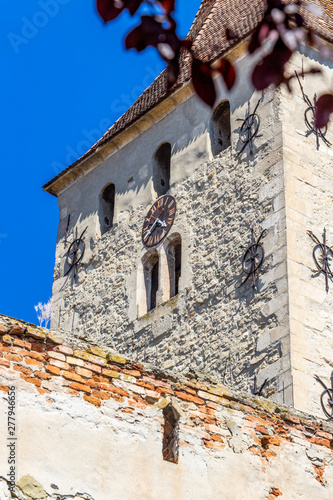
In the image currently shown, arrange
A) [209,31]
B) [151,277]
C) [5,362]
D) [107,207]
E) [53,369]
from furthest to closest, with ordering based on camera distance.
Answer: [209,31] < [107,207] < [151,277] < [53,369] < [5,362]

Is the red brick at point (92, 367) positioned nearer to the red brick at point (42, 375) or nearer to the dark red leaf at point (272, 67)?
the red brick at point (42, 375)

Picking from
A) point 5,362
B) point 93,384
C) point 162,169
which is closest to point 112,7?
point 5,362

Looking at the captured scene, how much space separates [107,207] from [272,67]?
1422 cm

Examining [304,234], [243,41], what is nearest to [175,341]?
[304,234]

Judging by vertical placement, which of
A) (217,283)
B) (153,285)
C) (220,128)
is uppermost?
Answer: (220,128)

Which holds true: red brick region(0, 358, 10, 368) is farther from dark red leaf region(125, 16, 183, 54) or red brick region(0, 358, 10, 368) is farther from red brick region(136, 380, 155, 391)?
dark red leaf region(125, 16, 183, 54)

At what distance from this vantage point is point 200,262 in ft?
47.8

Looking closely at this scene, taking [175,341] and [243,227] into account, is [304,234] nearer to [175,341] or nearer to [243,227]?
[243,227]

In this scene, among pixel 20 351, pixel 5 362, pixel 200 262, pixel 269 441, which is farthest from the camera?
pixel 200 262

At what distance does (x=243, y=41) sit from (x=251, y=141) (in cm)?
162

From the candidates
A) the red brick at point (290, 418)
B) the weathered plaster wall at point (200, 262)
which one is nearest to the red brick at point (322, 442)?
the red brick at point (290, 418)

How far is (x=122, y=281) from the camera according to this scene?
1605cm

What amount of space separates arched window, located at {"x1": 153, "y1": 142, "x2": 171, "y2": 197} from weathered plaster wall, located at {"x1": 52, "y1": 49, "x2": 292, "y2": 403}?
131 mm

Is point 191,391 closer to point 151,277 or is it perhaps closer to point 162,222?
point 151,277
